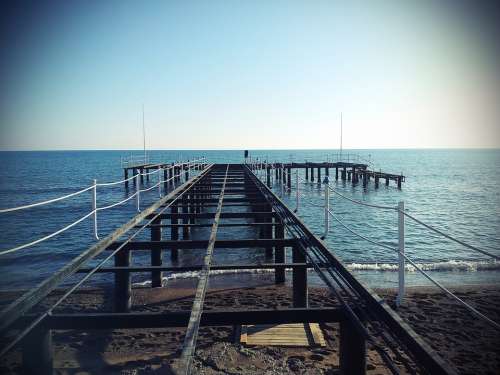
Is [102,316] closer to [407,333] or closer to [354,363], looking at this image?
[354,363]

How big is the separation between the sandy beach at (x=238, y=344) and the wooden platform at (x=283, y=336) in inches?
5.2

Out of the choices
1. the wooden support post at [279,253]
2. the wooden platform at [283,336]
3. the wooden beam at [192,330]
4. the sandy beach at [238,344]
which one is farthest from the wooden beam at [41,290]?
the wooden support post at [279,253]

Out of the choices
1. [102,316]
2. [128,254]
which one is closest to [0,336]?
[102,316]

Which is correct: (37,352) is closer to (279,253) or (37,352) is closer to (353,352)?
(353,352)

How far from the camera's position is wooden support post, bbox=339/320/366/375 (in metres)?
3.66

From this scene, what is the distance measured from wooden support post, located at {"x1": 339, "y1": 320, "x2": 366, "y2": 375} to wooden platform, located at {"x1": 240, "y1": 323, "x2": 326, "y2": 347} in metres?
2.66

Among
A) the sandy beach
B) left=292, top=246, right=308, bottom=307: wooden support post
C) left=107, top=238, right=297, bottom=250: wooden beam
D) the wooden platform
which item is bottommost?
the sandy beach

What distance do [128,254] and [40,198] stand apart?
4070 centimetres

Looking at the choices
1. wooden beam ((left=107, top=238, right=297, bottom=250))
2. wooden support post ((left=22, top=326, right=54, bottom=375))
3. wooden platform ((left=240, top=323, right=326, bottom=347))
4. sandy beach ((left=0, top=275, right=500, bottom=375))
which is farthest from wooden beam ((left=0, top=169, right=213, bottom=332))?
wooden platform ((left=240, top=323, right=326, bottom=347))

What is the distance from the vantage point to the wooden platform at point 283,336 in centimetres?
631

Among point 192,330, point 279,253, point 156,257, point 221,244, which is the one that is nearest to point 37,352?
point 192,330

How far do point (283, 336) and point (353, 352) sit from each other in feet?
9.79

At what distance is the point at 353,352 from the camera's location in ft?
12.0

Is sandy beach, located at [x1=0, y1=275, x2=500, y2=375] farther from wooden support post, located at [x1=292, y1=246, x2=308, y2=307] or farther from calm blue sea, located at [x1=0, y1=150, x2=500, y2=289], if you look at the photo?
calm blue sea, located at [x1=0, y1=150, x2=500, y2=289]
